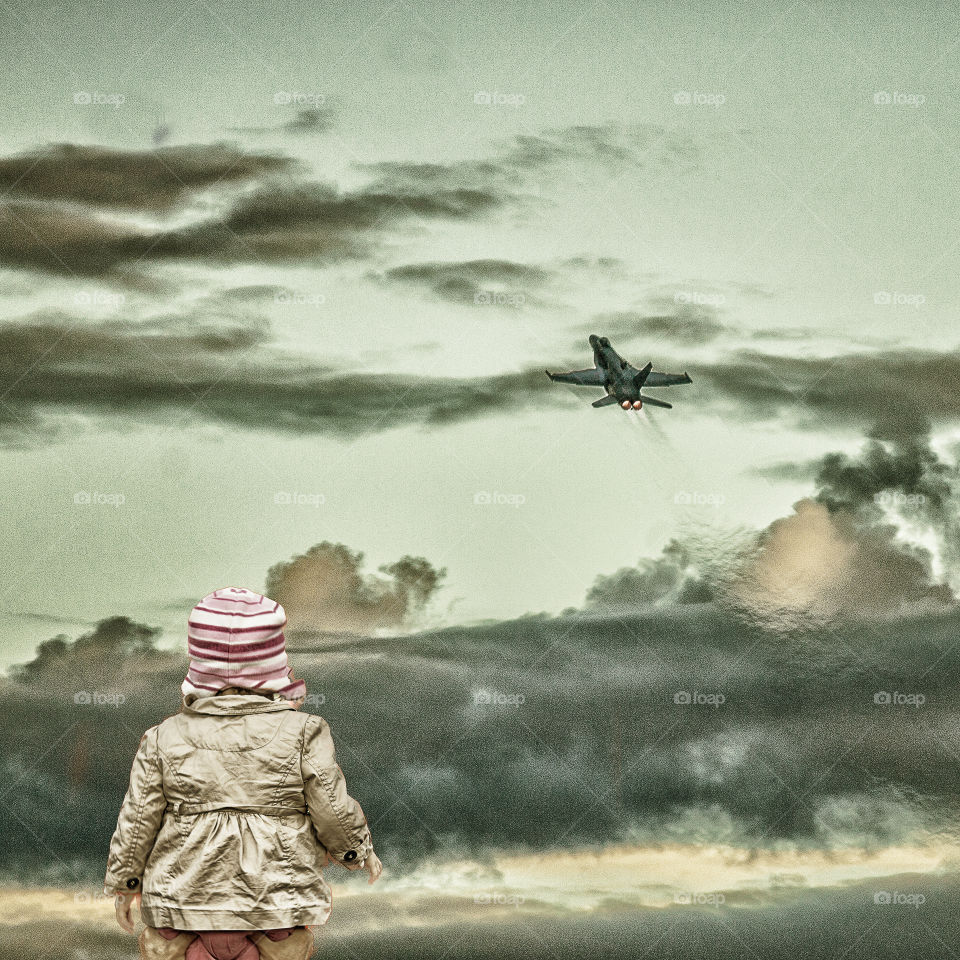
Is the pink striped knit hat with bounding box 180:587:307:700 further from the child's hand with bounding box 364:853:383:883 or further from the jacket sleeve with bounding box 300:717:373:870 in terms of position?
the child's hand with bounding box 364:853:383:883

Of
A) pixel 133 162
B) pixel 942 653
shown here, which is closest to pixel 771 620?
pixel 942 653

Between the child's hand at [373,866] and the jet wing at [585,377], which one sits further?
the jet wing at [585,377]

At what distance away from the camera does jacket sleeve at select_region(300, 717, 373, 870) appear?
4121 mm

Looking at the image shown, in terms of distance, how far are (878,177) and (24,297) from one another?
14.3 feet

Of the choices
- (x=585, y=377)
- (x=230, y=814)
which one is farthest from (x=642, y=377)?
(x=230, y=814)

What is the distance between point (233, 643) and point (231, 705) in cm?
17

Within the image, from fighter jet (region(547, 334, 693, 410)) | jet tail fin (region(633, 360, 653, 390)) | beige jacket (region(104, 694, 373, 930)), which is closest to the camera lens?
beige jacket (region(104, 694, 373, 930))

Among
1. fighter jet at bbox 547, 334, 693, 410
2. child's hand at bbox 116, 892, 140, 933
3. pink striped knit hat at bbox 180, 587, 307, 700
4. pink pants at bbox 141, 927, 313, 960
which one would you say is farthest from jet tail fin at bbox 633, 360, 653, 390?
child's hand at bbox 116, 892, 140, 933

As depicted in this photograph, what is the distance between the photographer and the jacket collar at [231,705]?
4.12m

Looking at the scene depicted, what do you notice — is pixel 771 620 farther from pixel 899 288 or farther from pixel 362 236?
pixel 362 236

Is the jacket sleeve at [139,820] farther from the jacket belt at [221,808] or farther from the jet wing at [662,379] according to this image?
the jet wing at [662,379]

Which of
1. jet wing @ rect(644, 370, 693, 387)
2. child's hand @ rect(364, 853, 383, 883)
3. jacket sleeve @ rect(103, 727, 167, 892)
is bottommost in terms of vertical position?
child's hand @ rect(364, 853, 383, 883)

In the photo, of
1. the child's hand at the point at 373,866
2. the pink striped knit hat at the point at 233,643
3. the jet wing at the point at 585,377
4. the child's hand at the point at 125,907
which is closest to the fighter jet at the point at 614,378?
the jet wing at the point at 585,377

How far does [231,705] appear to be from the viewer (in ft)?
13.5
